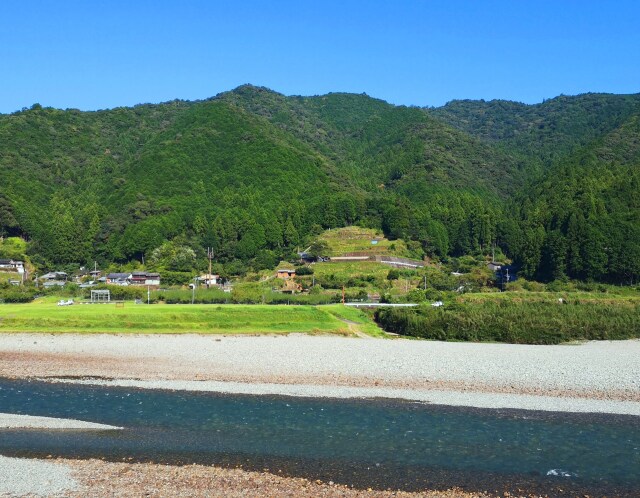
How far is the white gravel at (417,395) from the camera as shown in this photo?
18266 mm

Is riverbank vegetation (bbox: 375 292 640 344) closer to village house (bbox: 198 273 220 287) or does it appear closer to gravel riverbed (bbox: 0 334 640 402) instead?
gravel riverbed (bbox: 0 334 640 402)

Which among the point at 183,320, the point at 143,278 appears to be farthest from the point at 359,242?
the point at 183,320

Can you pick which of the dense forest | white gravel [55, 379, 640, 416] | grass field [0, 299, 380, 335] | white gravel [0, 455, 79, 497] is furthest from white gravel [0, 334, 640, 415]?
the dense forest

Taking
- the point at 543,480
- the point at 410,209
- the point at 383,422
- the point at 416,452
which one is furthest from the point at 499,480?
the point at 410,209

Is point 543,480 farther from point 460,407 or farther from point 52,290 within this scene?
point 52,290

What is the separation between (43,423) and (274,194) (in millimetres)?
97929

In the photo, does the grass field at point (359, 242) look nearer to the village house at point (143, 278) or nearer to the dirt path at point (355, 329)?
the village house at point (143, 278)

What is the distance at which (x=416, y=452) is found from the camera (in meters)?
14.2

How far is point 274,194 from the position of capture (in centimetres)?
11325

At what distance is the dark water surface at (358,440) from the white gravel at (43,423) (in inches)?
15.6

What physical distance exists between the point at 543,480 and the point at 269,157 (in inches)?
4748

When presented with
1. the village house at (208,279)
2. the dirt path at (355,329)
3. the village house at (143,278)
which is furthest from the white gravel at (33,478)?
the village house at (143,278)

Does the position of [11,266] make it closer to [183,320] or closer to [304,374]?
[183,320]

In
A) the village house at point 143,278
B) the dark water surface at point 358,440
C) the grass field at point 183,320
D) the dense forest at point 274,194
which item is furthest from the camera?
the dense forest at point 274,194
